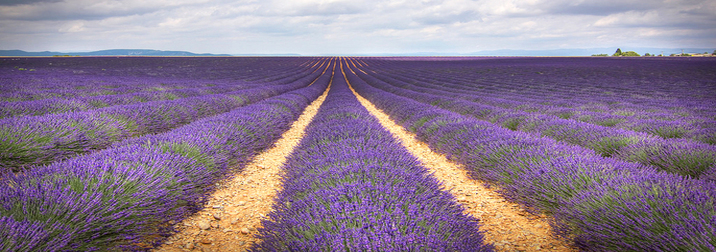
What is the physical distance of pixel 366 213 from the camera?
161 cm

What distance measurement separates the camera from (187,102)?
22.8 feet

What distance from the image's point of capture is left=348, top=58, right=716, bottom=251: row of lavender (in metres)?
1.56

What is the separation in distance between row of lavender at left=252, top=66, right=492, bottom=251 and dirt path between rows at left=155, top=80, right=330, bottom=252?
0.41m

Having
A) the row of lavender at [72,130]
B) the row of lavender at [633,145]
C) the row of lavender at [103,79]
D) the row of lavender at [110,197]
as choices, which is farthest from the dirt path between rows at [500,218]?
the row of lavender at [103,79]

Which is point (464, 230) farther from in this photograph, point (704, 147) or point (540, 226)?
point (704, 147)

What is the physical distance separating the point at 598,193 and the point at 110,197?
3179mm

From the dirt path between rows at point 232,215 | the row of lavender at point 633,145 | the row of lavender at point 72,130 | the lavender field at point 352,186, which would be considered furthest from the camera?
the row of lavender at point 72,130

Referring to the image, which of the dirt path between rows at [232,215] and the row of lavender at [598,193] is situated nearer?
the row of lavender at [598,193]

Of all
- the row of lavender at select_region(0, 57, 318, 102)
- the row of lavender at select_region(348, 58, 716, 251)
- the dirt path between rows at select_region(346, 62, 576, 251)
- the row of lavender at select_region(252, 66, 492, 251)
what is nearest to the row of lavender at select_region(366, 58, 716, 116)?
the row of lavender at select_region(348, 58, 716, 251)

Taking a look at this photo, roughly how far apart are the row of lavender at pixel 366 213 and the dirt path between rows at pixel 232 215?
414 mm

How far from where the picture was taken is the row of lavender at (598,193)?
156 cm

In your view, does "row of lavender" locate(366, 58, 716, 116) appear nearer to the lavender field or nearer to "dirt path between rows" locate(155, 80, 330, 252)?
the lavender field

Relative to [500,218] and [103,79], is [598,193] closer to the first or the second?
[500,218]

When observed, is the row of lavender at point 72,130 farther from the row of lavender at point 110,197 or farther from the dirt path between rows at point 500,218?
the dirt path between rows at point 500,218
